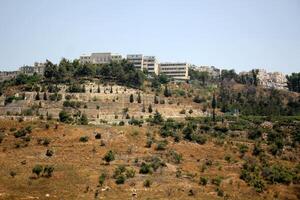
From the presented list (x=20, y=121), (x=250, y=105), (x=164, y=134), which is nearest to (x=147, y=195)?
(x=164, y=134)

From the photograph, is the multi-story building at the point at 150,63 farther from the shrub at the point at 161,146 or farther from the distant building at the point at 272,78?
the shrub at the point at 161,146

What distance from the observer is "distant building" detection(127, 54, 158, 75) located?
125m

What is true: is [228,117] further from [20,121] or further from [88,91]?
[20,121]

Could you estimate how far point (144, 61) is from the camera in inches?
5005

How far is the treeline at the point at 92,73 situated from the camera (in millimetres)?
83688

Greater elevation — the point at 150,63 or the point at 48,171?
the point at 150,63

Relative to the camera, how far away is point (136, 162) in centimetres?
4053

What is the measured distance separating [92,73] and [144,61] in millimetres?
39659

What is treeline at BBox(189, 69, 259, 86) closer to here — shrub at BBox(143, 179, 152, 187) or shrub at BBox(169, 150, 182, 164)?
shrub at BBox(169, 150, 182, 164)

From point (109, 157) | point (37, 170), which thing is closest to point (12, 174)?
point (37, 170)

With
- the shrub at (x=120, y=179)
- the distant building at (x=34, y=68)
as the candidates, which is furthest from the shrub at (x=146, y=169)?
the distant building at (x=34, y=68)

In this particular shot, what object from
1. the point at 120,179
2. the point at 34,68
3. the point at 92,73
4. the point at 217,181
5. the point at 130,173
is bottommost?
the point at 217,181

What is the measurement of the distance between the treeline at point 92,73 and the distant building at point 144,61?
3164cm

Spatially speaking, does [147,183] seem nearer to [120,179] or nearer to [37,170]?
[120,179]
